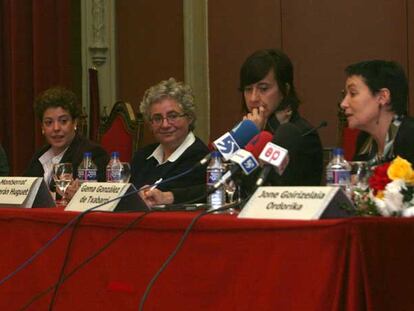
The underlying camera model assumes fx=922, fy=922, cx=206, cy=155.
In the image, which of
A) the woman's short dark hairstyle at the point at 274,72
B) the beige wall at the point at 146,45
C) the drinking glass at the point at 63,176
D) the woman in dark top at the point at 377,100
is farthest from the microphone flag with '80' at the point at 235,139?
the beige wall at the point at 146,45

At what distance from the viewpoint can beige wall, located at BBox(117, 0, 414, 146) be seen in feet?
16.1

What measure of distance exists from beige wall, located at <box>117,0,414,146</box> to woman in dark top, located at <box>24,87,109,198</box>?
53.0 inches

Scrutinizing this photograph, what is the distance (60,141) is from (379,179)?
7.77 feet

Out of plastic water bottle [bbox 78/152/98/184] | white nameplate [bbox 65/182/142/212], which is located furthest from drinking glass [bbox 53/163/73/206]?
white nameplate [bbox 65/182/142/212]

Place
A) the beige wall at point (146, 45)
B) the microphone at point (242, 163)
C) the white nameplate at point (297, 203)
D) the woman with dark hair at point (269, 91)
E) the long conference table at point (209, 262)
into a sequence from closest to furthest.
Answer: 1. the long conference table at point (209, 262)
2. the white nameplate at point (297, 203)
3. the microphone at point (242, 163)
4. the woman with dark hair at point (269, 91)
5. the beige wall at point (146, 45)

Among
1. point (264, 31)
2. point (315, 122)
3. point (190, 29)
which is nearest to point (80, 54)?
point (190, 29)

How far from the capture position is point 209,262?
7.46 ft

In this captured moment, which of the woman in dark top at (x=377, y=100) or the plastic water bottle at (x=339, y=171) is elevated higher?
the woman in dark top at (x=377, y=100)

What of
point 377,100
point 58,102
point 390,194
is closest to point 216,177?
point 377,100

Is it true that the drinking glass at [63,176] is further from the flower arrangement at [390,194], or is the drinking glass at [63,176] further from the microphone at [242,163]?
the flower arrangement at [390,194]

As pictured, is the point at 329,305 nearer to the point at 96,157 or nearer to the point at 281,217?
the point at 281,217

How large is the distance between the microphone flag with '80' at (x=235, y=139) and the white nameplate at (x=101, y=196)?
0.35m

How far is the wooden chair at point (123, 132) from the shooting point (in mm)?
4930

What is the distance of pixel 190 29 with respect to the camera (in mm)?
5805
